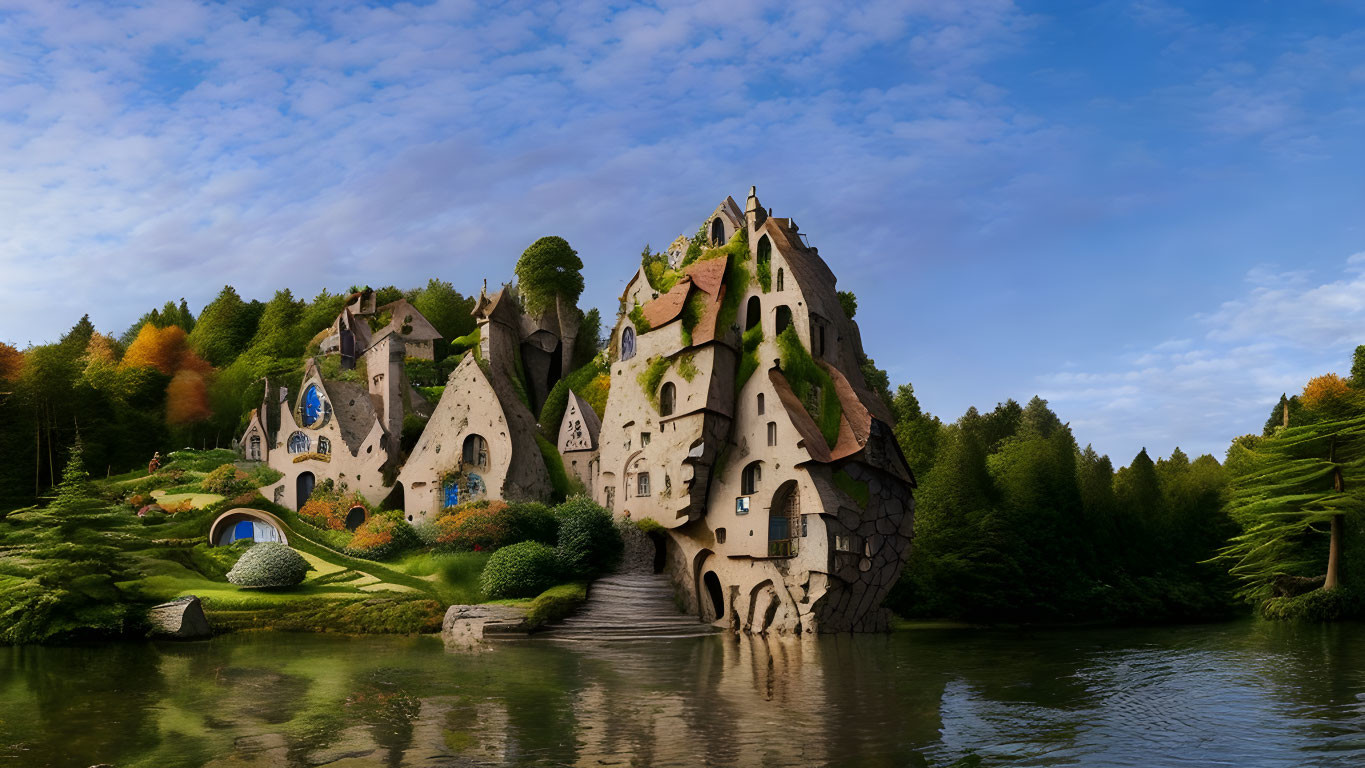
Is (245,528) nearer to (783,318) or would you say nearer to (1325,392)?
(783,318)

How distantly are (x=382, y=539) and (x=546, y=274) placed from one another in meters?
22.0

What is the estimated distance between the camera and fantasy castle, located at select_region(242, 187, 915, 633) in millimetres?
39188

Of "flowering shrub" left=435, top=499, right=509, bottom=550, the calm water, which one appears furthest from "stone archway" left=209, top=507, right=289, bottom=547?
the calm water

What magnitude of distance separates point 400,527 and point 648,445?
1252 centimetres

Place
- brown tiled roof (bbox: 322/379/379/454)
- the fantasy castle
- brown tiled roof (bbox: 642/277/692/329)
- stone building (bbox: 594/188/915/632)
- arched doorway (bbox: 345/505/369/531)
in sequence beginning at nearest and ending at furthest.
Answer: stone building (bbox: 594/188/915/632) < the fantasy castle < brown tiled roof (bbox: 642/277/692/329) < arched doorway (bbox: 345/505/369/531) < brown tiled roof (bbox: 322/379/379/454)

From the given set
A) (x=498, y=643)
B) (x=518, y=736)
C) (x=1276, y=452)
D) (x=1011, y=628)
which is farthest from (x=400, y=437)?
(x=1276, y=452)

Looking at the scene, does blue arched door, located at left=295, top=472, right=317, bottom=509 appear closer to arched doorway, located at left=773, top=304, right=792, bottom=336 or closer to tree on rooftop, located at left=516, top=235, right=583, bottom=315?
tree on rooftop, located at left=516, top=235, right=583, bottom=315

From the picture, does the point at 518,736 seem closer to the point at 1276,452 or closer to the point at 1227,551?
the point at 1276,452

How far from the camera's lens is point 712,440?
136ft

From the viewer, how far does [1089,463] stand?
62.3 m

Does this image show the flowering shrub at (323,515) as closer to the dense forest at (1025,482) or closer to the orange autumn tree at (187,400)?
the dense forest at (1025,482)

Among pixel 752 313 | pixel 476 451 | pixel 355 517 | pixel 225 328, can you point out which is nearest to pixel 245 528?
pixel 355 517

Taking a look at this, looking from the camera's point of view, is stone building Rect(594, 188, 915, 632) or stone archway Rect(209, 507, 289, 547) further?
stone archway Rect(209, 507, 289, 547)

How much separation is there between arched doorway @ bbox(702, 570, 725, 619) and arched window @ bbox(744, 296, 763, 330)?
35.9ft
